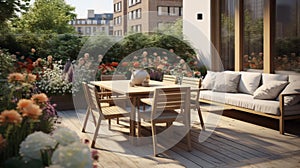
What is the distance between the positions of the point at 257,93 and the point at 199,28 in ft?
10.7

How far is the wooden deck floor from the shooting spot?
139 inches

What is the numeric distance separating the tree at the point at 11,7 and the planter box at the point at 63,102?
4.18 m

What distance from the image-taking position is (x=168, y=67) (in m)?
7.94

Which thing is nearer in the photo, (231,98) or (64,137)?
(64,137)

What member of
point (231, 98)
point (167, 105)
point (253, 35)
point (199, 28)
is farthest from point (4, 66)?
point (199, 28)

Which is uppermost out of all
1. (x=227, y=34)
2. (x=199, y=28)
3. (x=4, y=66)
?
(x=199, y=28)

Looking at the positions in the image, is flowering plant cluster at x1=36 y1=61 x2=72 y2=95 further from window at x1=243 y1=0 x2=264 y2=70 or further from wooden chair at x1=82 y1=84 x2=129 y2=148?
window at x1=243 y1=0 x2=264 y2=70

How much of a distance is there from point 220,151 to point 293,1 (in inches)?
128

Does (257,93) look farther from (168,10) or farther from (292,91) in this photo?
(168,10)

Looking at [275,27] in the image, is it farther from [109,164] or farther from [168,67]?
[109,164]

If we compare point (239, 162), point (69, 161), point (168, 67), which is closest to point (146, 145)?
point (239, 162)

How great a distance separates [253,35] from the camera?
259 inches

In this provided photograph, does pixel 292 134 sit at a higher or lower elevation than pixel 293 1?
lower

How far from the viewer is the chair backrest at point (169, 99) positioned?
3.78 m
